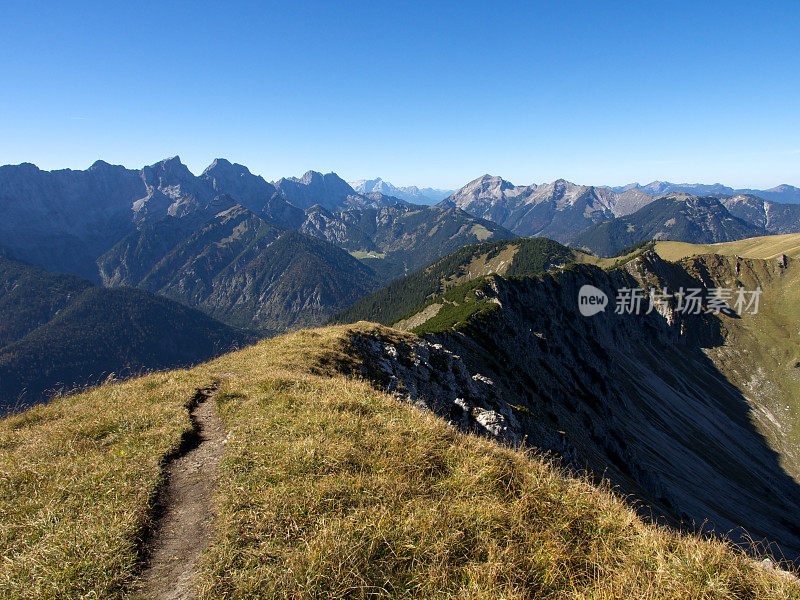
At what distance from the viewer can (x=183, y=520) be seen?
715 cm

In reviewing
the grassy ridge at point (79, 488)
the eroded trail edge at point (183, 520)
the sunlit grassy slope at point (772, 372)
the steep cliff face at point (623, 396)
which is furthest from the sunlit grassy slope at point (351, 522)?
the sunlit grassy slope at point (772, 372)

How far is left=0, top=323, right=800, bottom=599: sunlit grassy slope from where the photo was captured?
5477mm

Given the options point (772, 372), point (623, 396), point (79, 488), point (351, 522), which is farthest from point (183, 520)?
point (772, 372)

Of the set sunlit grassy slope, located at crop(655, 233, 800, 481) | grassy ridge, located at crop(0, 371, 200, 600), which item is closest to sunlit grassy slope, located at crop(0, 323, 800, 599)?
grassy ridge, located at crop(0, 371, 200, 600)

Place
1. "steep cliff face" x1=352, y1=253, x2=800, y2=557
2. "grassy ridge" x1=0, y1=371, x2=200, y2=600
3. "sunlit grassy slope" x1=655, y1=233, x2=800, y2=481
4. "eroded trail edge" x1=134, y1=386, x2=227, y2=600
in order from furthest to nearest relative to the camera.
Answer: "sunlit grassy slope" x1=655, y1=233, x2=800, y2=481 → "steep cliff face" x1=352, y1=253, x2=800, y2=557 → "eroded trail edge" x1=134, y1=386, x2=227, y2=600 → "grassy ridge" x1=0, y1=371, x2=200, y2=600

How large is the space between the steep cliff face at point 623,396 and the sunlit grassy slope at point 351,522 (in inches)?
229

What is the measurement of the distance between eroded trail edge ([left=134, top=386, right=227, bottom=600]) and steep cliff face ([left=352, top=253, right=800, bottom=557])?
1312cm

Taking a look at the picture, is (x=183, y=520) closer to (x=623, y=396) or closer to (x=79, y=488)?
(x=79, y=488)

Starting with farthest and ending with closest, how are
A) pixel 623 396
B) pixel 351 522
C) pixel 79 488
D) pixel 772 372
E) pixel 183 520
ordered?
pixel 772 372 < pixel 623 396 < pixel 79 488 < pixel 183 520 < pixel 351 522

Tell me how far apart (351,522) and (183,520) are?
3806mm

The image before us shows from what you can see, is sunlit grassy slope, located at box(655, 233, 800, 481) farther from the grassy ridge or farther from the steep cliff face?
the grassy ridge

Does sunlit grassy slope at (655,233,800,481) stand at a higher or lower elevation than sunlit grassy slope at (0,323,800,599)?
lower

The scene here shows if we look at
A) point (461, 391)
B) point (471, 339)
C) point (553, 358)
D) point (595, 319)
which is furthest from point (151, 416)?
point (595, 319)

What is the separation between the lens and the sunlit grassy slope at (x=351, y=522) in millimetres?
5477
